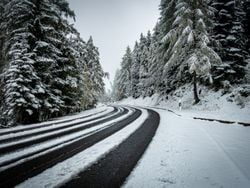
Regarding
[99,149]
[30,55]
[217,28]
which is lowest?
[99,149]

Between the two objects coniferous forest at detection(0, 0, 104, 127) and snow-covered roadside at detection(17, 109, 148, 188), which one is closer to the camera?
snow-covered roadside at detection(17, 109, 148, 188)

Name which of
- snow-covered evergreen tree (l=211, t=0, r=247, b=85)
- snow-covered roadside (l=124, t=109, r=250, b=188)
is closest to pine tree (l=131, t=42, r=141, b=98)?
snow-covered evergreen tree (l=211, t=0, r=247, b=85)

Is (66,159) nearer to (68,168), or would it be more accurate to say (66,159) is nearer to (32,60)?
(68,168)

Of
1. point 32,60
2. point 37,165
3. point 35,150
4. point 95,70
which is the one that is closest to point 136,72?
point 95,70

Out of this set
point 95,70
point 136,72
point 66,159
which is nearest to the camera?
point 66,159

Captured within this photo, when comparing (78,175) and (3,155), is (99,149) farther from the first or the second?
(3,155)

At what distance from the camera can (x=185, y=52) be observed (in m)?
16.5

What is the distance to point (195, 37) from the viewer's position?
51.8 feet

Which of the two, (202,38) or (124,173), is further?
(202,38)

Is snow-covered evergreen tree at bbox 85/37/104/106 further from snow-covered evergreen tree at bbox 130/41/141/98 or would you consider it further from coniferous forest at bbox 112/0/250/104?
snow-covered evergreen tree at bbox 130/41/141/98

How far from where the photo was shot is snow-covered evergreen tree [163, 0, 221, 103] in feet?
46.3

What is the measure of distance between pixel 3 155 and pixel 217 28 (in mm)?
18709

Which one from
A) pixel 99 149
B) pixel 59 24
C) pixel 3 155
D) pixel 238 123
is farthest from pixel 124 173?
pixel 59 24

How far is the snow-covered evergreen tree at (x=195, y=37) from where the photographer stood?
14.1 metres
